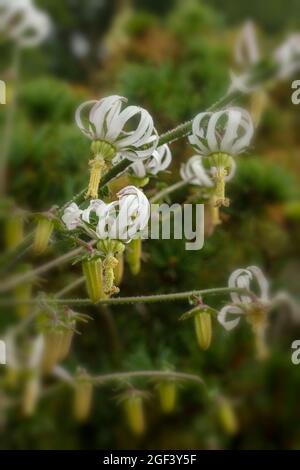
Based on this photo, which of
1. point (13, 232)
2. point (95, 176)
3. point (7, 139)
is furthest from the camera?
point (7, 139)

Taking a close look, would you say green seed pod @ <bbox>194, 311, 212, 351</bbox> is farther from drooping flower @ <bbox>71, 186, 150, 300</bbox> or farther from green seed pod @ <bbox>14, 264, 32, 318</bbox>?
green seed pod @ <bbox>14, 264, 32, 318</bbox>

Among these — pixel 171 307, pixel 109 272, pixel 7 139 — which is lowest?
pixel 109 272

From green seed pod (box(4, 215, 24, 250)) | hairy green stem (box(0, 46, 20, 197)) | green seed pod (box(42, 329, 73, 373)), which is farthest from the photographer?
hairy green stem (box(0, 46, 20, 197))

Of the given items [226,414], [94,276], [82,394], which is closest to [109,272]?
[94,276]

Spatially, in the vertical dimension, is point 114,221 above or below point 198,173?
below

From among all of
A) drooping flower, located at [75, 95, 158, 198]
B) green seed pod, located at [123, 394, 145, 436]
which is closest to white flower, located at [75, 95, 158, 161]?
drooping flower, located at [75, 95, 158, 198]

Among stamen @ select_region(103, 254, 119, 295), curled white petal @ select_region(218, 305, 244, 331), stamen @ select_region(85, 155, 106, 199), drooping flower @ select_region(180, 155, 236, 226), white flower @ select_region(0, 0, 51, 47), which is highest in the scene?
white flower @ select_region(0, 0, 51, 47)

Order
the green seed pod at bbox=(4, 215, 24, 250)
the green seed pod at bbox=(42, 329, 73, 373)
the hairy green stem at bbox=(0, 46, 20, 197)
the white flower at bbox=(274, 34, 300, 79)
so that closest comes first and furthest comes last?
1. the white flower at bbox=(274, 34, 300, 79)
2. the green seed pod at bbox=(42, 329, 73, 373)
3. the green seed pod at bbox=(4, 215, 24, 250)
4. the hairy green stem at bbox=(0, 46, 20, 197)

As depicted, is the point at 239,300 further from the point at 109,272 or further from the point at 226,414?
the point at 226,414
